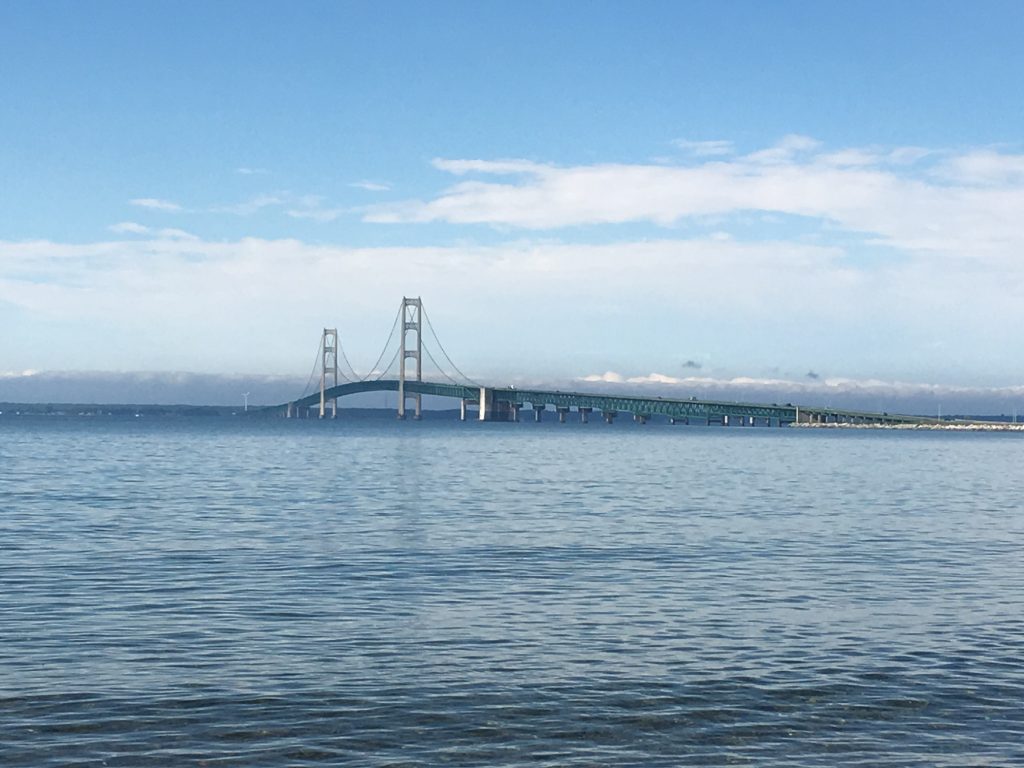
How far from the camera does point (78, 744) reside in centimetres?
1145

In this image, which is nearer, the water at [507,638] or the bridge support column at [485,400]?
the water at [507,638]

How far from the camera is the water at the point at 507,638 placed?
11.8 meters

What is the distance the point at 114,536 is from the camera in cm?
2953

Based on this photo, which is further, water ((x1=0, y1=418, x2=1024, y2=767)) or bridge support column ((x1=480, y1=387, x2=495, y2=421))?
bridge support column ((x1=480, y1=387, x2=495, y2=421))

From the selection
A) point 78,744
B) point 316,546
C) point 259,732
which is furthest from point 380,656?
point 316,546

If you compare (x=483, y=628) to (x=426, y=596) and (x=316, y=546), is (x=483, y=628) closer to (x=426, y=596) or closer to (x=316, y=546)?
(x=426, y=596)

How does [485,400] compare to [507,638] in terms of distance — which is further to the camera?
[485,400]

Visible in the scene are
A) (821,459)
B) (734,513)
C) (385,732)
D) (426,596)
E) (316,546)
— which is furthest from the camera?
(821,459)

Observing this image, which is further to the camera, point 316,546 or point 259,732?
point 316,546

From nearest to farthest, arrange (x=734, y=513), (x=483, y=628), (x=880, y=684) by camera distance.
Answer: (x=880, y=684) → (x=483, y=628) → (x=734, y=513)

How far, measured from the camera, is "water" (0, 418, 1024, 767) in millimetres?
11836

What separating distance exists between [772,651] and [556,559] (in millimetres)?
9939

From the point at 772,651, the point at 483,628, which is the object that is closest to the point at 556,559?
the point at 483,628

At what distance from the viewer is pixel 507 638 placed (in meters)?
16.6
